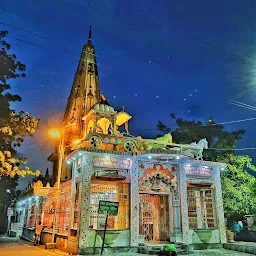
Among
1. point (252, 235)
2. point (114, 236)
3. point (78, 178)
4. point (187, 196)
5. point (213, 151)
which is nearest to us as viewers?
point (114, 236)

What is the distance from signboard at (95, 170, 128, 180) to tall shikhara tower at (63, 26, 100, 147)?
1102 centimetres

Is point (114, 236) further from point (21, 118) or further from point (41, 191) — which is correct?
point (41, 191)

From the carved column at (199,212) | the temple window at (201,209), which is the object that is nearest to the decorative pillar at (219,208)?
the temple window at (201,209)

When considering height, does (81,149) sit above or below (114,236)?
above

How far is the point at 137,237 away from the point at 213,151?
12377 millimetres

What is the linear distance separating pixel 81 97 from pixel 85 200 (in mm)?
15626

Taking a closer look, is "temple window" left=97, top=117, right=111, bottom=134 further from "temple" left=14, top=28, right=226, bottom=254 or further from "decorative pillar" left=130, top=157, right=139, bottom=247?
"decorative pillar" left=130, top=157, right=139, bottom=247

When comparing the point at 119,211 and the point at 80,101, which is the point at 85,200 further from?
the point at 80,101

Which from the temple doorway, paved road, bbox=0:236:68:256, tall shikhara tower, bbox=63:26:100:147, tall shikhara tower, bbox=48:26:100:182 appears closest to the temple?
the temple doorway

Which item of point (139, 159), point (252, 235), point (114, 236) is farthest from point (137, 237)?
point (252, 235)

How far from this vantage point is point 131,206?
13672 millimetres

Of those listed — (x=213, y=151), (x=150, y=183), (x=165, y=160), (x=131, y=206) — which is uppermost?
(x=213, y=151)

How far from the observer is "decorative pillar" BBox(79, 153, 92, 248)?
39.9ft

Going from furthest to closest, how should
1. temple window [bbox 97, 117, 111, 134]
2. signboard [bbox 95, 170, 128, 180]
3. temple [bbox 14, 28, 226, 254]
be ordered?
1. temple window [bbox 97, 117, 111, 134]
2. signboard [bbox 95, 170, 128, 180]
3. temple [bbox 14, 28, 226, 254]
